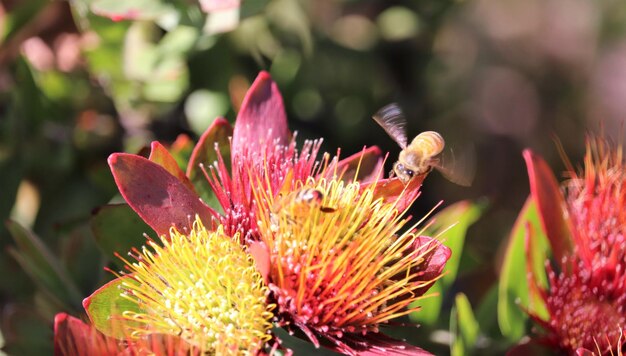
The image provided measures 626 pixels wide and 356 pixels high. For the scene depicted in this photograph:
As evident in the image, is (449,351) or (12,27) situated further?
(12,27)

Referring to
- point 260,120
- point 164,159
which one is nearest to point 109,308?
point 164,159

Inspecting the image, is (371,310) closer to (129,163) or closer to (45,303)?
(129,163)

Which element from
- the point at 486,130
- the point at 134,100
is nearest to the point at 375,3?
the point at 486,130

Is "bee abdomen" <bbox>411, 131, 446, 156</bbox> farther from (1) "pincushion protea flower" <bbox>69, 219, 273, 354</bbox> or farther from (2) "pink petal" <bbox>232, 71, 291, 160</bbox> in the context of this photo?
(1) "pincushion protea flower" <bbox>69, 219, 273, 354</bbox>

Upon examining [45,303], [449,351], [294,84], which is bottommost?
[449,351]

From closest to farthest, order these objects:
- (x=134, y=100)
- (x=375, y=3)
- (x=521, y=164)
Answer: (x=134, y=100)
(x=375, y=3)
(x=521, y=164)
